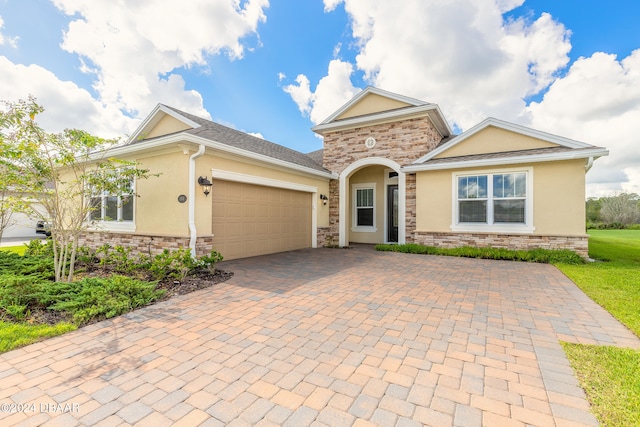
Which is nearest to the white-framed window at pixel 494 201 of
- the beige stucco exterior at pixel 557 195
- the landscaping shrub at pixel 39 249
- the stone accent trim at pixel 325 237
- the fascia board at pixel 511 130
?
the beige stucco exterior at pixel 557 195

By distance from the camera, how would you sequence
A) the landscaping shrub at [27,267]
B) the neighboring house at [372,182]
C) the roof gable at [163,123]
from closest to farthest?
the landscaping shrub at [27,267], the neighboring house at [372,182], the roof gable at [163,123]

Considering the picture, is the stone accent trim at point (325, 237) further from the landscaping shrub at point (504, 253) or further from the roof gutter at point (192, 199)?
the roof gutter at point (192, 199)

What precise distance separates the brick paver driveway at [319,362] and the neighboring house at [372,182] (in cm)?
351

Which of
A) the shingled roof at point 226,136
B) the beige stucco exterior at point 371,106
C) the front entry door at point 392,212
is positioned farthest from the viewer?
the front entry door at point 392,212

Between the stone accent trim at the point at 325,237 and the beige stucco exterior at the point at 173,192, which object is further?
the stone accent trim at the point at 325,237

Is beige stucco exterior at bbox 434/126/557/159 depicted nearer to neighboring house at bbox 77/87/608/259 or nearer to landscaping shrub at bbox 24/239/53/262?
neighboring house at bbox 77/87/608/259

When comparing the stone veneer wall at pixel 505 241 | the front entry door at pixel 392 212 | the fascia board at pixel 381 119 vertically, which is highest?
the fascia board at pixel 381 119

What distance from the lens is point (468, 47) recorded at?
9.98 m

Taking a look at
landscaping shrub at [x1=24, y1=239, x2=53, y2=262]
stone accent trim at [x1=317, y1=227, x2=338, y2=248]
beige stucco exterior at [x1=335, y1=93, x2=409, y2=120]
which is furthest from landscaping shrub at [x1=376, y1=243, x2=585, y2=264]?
landscaping shrub at [x1=24, y1=239, x2=53, y2=262]

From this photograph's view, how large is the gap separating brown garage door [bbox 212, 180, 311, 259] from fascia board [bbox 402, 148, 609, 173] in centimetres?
461

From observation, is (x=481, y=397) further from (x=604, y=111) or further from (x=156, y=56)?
(x=604, y=111)

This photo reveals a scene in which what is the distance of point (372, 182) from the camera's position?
13.0 metres

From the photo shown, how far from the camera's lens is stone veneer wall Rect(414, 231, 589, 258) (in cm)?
814

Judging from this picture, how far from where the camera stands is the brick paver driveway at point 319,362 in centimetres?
202
